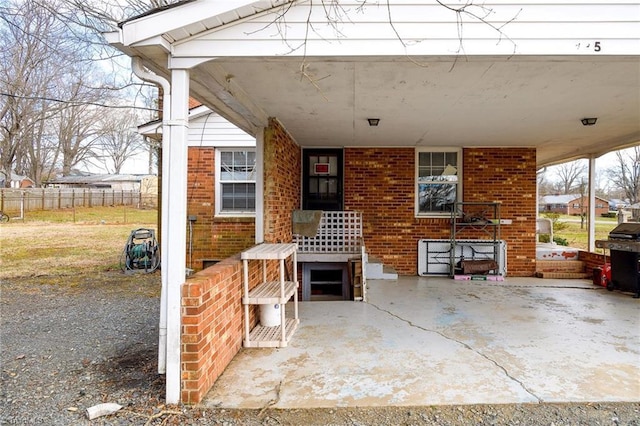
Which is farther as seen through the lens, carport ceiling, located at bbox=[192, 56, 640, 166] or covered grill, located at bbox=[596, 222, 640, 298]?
covered grill, located at bbox=[596, 222, 640, 298]

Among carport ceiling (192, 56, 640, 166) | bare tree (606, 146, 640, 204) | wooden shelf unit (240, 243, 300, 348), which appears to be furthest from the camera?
bare tree (606, 146, 640, 204)

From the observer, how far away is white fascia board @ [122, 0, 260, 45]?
2.69 metres

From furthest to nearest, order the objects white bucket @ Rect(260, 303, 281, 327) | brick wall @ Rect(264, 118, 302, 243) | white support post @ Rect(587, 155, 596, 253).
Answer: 1. white support post @ Rect(587, 155, 596, 253)
2. brick wall @ Rect(264, 118, 302, 243)
3. white bucket @ Rect(260, 303, 281, 327)

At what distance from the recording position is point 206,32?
9.45 ft

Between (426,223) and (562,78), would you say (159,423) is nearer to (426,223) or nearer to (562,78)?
(562,78)

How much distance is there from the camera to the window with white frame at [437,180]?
8.08 metres

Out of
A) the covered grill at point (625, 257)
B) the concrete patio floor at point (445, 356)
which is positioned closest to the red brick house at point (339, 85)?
the concrete patio floor at point (445, 356)

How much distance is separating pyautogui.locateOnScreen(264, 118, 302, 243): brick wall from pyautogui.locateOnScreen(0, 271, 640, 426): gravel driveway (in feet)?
6.67

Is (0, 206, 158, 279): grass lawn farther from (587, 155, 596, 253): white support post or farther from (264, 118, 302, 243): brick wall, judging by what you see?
(587, 155, 596, 253): white support post

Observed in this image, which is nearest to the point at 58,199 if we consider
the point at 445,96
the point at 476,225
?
the point at 476,225

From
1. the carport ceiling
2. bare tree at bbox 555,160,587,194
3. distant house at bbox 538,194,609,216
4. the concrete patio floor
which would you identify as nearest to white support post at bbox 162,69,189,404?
the carport ceiling

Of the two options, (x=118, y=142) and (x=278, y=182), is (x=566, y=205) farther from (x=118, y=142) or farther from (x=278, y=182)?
(x=118, y=142)

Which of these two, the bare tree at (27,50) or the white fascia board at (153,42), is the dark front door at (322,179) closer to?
the bare tree at (27,50)

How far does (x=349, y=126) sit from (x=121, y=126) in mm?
30722
